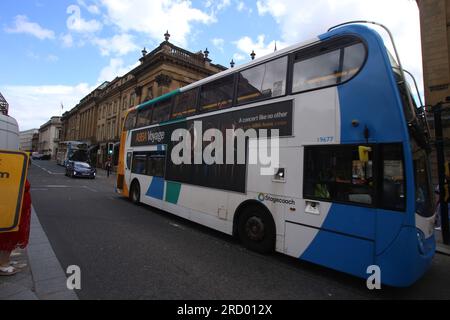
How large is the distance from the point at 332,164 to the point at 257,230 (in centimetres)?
200

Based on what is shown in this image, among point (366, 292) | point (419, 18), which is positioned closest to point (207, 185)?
point (366, 292)

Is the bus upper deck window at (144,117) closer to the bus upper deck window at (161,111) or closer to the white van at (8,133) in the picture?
the bus upper deck window at (161,111)

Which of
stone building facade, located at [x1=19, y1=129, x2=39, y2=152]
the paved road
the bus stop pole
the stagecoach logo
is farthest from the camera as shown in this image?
stone building facade, located at [x1=19, y1=129, x2=39, y2=152]

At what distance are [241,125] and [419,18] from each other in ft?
44.2

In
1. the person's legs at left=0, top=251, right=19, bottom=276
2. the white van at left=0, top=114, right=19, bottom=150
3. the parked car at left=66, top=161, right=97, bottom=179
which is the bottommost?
the person's legs at left=0, top=251, right=19, bottom=276

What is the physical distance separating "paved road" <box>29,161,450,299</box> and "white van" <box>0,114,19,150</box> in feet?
6.65

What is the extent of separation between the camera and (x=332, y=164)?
14.3 ft

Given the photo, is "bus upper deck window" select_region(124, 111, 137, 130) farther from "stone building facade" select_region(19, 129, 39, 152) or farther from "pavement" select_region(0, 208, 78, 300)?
"stone building facade" select_region(19, 129, 39, 152)

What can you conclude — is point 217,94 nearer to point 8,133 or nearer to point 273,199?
point 273,199

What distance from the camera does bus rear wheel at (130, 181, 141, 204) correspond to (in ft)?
35.2

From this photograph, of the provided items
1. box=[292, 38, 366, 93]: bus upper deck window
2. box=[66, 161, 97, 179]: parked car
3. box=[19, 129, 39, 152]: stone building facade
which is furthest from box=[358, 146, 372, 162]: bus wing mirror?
box=[19, 129, 39, 152]: stone building facade

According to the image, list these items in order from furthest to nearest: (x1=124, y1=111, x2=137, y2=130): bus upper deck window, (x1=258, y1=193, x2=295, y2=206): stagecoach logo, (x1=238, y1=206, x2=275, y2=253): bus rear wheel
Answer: (x1=124, y1=111, x2=137, y2=130): bus upper deck window
(x1=238, y1=206, x2=275, y2=253): bus rear wheel
(x1=258, y1=193, x2=295, y2=206): stagecoach logo

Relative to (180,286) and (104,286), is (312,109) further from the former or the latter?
(104,286)

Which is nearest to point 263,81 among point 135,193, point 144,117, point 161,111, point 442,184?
point 161,111
